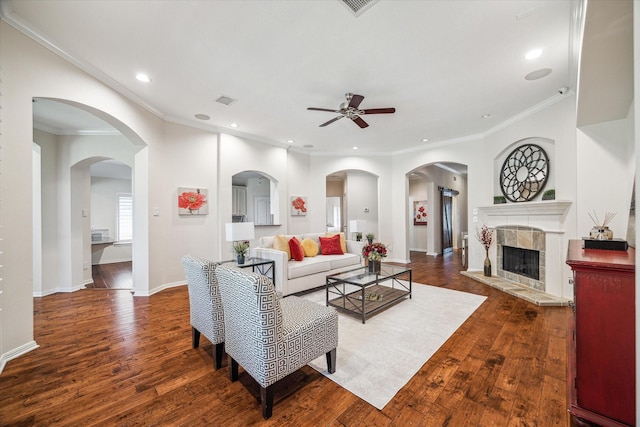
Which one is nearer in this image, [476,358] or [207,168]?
[476,358]

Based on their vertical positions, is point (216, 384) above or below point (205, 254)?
below

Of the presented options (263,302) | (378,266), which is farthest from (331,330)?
(378,266)

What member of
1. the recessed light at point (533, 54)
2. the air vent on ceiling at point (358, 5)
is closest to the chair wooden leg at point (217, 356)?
the air vent on ceiling at point (358, 5)

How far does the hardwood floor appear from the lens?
1.58 metres

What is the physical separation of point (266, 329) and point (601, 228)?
116 inches

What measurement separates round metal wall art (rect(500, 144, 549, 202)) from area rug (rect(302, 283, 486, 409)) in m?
2.06

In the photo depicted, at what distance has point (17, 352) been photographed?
89.8 inches

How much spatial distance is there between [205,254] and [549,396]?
4.86 metres

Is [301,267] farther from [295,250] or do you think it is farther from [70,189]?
[70,189]

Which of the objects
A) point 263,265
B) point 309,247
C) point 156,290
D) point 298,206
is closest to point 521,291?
point 309,247

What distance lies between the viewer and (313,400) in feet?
5.66

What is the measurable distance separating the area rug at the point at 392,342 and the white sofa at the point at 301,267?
31 centimetres

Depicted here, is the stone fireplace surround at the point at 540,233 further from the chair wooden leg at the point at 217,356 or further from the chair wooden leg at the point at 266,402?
the chair wooden leg at the point at 217,356

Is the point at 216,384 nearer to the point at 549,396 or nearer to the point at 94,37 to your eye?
the point at 549,396
